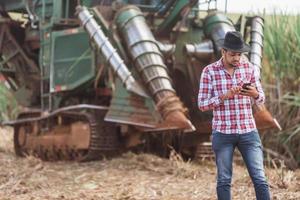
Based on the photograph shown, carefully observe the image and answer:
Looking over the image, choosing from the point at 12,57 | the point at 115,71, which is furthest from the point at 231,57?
the point at 12,57

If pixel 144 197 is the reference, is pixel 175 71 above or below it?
above

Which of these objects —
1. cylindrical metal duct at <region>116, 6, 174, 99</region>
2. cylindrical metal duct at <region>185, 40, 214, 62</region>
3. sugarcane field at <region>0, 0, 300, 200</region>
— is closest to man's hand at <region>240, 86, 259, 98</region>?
sugarcane field at <region>0, 0, 300, 200</region>

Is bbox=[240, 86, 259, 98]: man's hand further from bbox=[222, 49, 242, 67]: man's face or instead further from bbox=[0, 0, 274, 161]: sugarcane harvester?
bbox=[0, 0, 274, 161]: sugarcane harvester

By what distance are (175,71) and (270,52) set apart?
6.75 ft

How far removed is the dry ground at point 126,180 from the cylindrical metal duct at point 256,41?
1.46 meters

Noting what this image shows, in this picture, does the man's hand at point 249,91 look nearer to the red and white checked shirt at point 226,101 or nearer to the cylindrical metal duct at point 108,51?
the red and white checked shirt at point 226,101

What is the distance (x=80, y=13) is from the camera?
9.32m

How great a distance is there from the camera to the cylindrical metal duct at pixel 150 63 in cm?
833

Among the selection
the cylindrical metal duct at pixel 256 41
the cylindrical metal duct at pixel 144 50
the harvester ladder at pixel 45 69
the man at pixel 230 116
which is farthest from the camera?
the harvester ladder at pixel 45 69

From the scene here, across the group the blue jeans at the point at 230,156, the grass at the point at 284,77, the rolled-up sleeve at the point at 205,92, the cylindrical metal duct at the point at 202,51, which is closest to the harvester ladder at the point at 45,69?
the cylindrical metal duct at the point at 202,51

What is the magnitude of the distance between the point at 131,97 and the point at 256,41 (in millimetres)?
1910

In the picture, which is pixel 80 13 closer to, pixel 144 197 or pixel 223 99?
pixel 144 197

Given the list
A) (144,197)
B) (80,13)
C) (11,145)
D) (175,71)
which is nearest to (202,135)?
(175,71)

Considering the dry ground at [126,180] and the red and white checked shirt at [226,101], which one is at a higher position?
the red and white checked shirt at [226,101]
